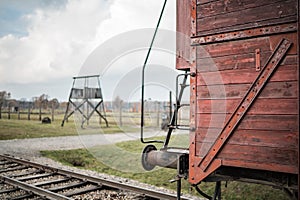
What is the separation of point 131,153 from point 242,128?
22.9ft

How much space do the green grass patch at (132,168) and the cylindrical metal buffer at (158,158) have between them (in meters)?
2.27

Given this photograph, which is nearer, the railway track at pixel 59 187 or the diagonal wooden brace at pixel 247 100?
the diagonal wooden brace at pixel 247 100

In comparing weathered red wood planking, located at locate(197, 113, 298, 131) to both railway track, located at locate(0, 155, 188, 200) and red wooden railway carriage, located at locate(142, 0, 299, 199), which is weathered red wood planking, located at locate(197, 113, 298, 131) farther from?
railway track, located at locate(0, 155, 188, 200)

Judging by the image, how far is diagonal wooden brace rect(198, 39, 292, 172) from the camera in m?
2.67

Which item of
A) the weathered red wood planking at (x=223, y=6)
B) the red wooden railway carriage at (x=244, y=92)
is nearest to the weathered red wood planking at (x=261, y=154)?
the red wooden railway carriage at (x=244, y=92)

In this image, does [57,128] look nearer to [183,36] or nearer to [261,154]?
[183,36]

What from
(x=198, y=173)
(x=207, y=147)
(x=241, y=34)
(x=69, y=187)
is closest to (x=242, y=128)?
(x=207, y=147)

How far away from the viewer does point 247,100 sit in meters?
2.83

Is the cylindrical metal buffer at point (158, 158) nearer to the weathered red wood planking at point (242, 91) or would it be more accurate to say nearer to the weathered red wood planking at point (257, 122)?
the weathered red wood planking at point (257, 122)

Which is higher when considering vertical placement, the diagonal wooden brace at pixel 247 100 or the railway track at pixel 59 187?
the diagonal wooden brace at pixel 247 100

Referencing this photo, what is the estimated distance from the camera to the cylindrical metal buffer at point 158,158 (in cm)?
369

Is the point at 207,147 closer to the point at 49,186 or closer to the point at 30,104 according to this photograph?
the point at 49,186

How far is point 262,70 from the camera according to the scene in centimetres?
275

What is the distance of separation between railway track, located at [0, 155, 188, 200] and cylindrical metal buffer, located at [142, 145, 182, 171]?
3.54 ft
